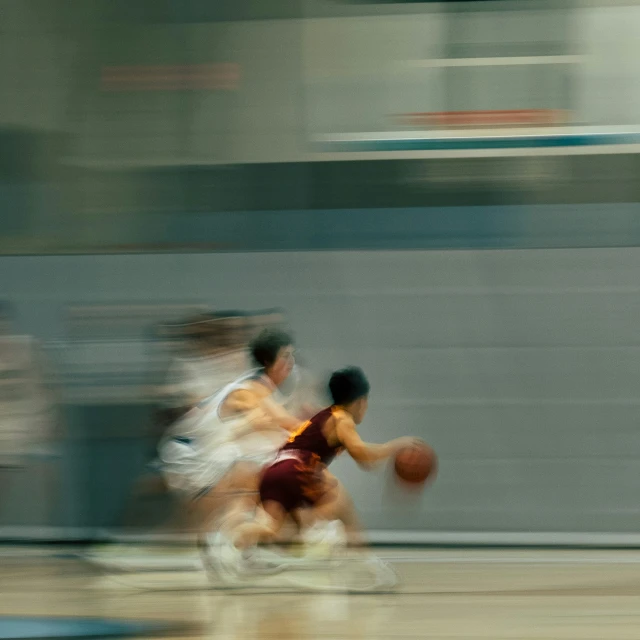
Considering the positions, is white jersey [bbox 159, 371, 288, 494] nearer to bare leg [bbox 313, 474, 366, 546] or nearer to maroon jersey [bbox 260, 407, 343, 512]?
maroon jersey [bbox 260, 407, 343, 512]

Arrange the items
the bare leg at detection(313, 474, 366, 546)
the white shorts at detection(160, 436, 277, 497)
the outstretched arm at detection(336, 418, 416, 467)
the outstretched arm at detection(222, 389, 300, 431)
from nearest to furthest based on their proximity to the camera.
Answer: the outstretched arm at detection(336, 418, 416, 467), the bare leg at detection(313, 474, 366, 546), the outstretched arm at detection(222, 389, 300, 431), the white shorts at detection(160, 436, 277, 497)

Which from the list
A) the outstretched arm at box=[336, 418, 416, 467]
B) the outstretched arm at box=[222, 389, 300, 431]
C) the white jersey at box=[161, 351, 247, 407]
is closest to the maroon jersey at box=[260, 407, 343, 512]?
the outstretched arm at box=[336, 418, 416, 467]

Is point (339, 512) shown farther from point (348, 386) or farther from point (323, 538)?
point (348, 386)

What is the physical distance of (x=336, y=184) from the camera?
8594 millimetres

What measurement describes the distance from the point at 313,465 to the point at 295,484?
13 cm

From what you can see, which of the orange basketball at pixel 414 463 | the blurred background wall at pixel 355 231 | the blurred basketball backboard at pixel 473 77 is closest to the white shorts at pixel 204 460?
the orange basketball at pixel 414 463

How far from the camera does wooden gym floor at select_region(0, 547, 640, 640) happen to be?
218 inches

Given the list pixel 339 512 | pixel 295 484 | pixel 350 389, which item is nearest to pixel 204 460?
pixel 295 484

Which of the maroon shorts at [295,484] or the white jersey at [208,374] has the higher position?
the white jersey at [208,374]

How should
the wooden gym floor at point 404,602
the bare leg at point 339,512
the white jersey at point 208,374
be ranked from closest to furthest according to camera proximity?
the wooden gym floor at point 404,602 < the bare leg at point 339,512 < the white jersey at point 208,374

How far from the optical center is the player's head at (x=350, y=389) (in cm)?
626

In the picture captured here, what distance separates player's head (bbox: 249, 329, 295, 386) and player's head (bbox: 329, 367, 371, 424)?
45cm

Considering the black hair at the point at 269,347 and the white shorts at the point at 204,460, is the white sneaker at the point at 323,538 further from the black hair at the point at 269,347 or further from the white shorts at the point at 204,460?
the black hair at the point at 269,347

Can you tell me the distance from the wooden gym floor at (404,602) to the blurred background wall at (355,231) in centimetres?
88
